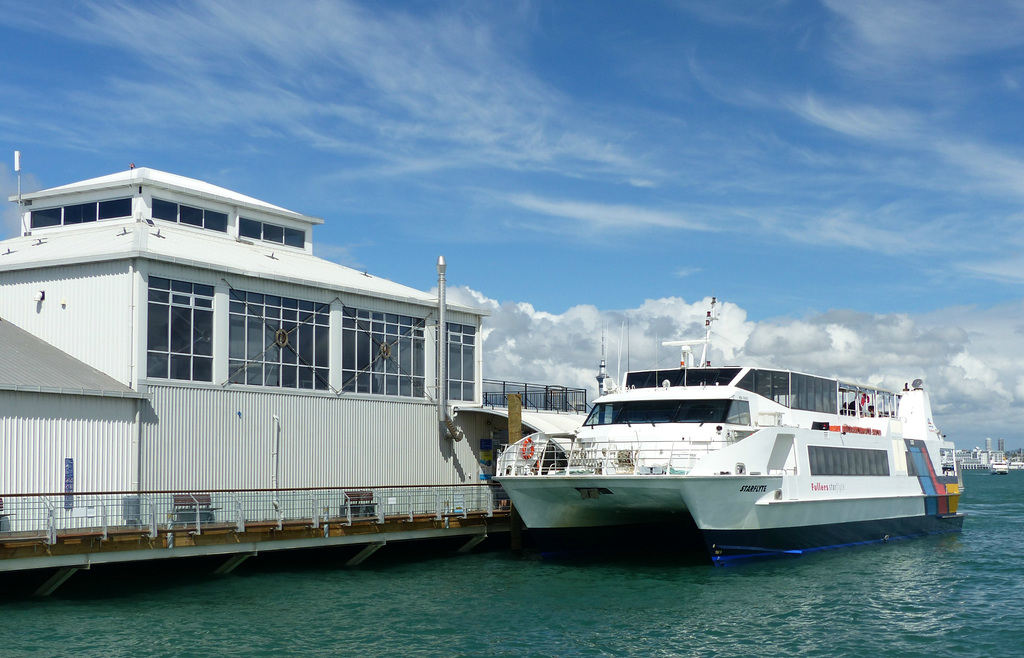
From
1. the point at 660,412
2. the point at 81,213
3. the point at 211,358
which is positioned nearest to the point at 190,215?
the point at 81,213

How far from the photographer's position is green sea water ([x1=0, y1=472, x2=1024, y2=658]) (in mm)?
18391

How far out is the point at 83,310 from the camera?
27.0m

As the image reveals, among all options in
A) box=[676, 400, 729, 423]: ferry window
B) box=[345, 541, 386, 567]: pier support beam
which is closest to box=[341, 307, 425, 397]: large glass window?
box=[345, 541, 386, 567]: pier support beam

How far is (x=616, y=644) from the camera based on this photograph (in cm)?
1883

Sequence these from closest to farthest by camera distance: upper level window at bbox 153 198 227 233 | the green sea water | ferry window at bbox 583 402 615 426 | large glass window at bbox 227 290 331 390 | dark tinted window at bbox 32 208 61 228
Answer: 1. the green sea water
2. large glass window at bbox 227 290 331 390
3. ferry window at bbox 583 402 615 426
4. upper level window at bbox 153 198 227 233
5. dark tinted window at bbox 32 208 61 228

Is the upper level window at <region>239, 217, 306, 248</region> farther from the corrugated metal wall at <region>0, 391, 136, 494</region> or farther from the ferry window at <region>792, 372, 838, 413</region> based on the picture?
the ferry window at <region>792, 372, 838, 413</region>

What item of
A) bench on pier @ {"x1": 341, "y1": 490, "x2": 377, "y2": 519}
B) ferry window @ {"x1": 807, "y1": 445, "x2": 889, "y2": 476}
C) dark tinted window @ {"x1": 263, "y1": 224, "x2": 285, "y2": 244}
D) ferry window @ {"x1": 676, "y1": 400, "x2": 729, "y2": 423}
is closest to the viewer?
bench on pier @ {"x1": 341, "y1": 490, "x2": 377, "y2": 519}

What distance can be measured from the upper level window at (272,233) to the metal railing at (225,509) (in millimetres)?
11011

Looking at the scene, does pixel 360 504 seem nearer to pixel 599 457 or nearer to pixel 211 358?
pixel 211 358

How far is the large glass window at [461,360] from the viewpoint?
114 ft

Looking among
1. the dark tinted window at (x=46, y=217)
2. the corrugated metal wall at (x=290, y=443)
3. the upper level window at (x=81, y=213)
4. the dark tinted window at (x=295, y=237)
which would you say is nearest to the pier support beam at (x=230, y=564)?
the corrugated metal wall at (x=290, y=443)

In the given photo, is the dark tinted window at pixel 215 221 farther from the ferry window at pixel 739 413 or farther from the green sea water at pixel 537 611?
the ferry window at pixel 739 413

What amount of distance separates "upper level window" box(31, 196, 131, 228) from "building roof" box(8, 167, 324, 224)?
0.45 m

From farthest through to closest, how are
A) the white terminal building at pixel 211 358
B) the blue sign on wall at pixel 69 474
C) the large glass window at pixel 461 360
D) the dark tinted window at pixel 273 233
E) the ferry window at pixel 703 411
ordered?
the dark tinted window at pixel 273 233 < the large glass window at pixel 461 360 < the ferry window at pixel 703 411 < the white terminal building at pixel 211 358 < the blue sign on wall at pixel 69 474
